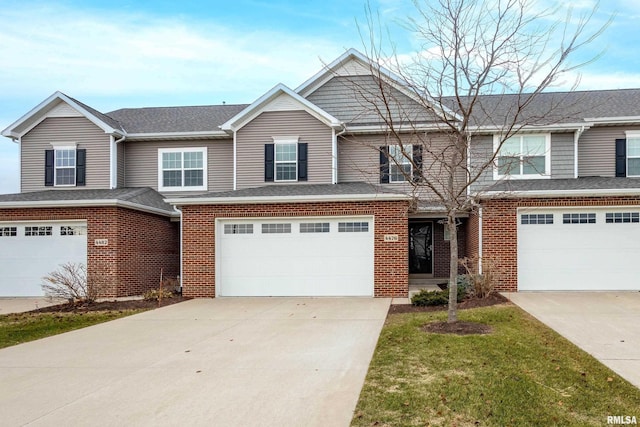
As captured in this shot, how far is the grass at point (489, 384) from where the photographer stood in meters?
5.71

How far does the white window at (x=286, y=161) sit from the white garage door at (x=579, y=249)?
25.3ft

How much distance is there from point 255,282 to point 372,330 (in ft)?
21.9

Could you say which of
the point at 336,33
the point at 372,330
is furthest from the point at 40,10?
the point at 372,330

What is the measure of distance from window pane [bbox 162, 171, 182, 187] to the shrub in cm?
508

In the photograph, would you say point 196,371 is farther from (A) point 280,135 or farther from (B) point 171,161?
(B) point 171,161

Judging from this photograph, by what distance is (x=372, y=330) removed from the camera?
35.2 ft

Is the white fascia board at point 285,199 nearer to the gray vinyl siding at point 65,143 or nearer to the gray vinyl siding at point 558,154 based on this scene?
the gray vinyl siding at point 558,154

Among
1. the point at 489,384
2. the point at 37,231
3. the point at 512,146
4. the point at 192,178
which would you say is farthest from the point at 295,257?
the point at 489,384

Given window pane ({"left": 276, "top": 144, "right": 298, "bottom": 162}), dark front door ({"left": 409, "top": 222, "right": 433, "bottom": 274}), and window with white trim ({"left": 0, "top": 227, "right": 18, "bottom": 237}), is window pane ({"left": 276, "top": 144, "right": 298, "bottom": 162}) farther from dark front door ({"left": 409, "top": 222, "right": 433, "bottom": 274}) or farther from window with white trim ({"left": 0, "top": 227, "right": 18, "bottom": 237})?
window with white trim ({"left": 0, "top": 227, "right": 18, "bottom": 237})

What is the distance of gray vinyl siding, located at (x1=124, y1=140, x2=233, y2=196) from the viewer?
821 inches

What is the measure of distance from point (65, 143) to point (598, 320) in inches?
720

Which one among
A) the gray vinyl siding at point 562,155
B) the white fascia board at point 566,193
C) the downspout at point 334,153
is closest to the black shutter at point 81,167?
the downspout at point 334,153

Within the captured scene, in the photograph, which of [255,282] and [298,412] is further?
[255,282]

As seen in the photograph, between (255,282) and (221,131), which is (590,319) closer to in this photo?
(255,282)
